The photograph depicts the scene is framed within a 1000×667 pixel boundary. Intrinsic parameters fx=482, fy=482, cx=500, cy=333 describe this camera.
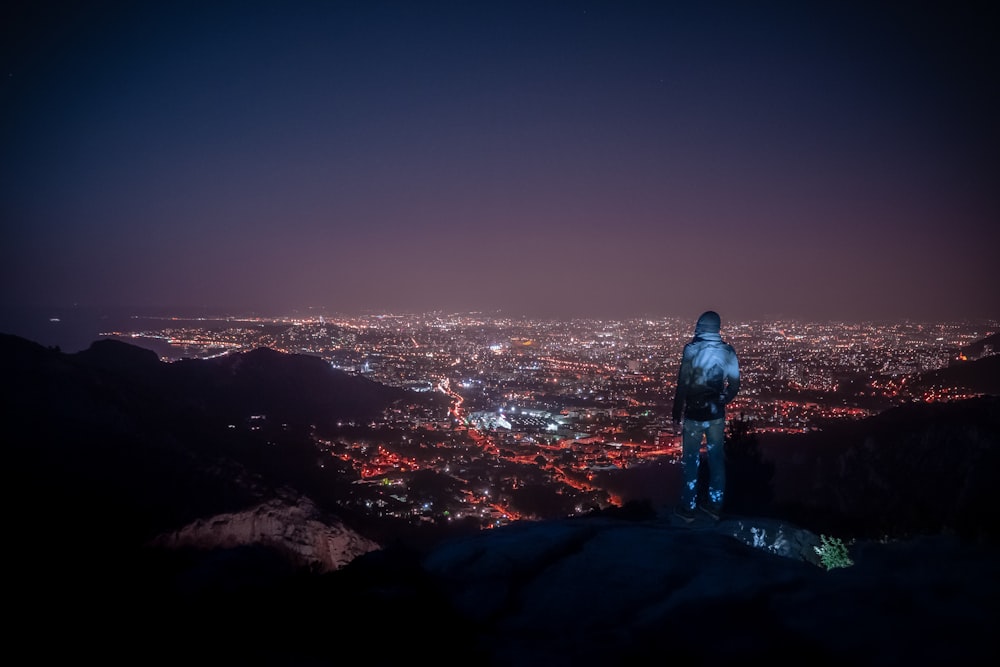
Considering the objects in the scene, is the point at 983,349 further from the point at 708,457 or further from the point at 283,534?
the point at 283,534

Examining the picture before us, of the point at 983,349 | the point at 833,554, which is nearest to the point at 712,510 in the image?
the point at 833,554

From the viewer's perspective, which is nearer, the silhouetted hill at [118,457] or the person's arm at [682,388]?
the person's arm at [682,388]

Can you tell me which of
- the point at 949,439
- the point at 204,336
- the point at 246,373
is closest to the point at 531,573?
the point at 949,439

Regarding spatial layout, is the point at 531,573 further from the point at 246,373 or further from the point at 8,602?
the point at 246,373

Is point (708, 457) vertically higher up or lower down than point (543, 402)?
higher up

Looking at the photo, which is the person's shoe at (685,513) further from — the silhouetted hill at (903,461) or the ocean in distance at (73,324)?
the ocean in distance at (73,324)

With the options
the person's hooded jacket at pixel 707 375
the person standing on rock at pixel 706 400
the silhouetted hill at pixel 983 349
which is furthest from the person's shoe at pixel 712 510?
the silhouetted hill at pixel 983 349
